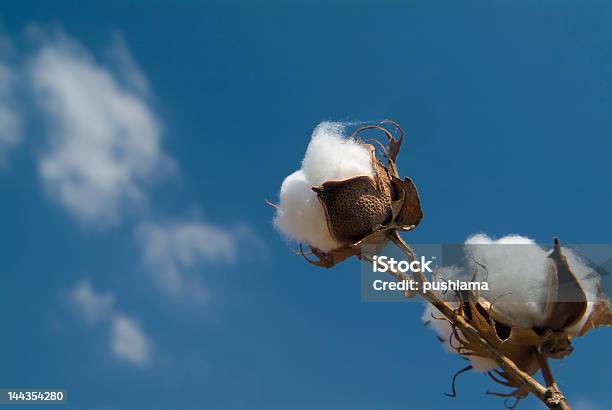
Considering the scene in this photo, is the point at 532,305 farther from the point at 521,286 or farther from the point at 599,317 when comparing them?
the point at 599,317

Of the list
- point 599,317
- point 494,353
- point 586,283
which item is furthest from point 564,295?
point 494,353

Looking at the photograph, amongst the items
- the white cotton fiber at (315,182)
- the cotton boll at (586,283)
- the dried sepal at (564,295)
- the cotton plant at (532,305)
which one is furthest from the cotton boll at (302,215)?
the cotton boll at (586,283)

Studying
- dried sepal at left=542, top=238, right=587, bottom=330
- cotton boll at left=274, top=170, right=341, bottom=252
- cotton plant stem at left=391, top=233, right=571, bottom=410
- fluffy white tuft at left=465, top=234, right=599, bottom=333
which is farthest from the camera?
fluffy white tuft at left=465, top=234, right=599, bottom=333

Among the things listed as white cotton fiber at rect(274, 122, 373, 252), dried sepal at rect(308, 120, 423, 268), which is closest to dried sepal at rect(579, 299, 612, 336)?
dried sepal at rect(308, 120, 423, 268)

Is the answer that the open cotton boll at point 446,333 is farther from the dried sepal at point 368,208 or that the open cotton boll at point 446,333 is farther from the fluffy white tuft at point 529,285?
the dried sepal at point 368,208

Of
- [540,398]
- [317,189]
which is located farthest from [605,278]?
[317,189]

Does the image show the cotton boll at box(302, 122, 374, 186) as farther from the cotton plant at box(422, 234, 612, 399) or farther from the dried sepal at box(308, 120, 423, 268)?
the cotton plant at box(422, 234, 612, 399)

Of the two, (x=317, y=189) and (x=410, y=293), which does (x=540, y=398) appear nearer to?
(x=410, y=293)
